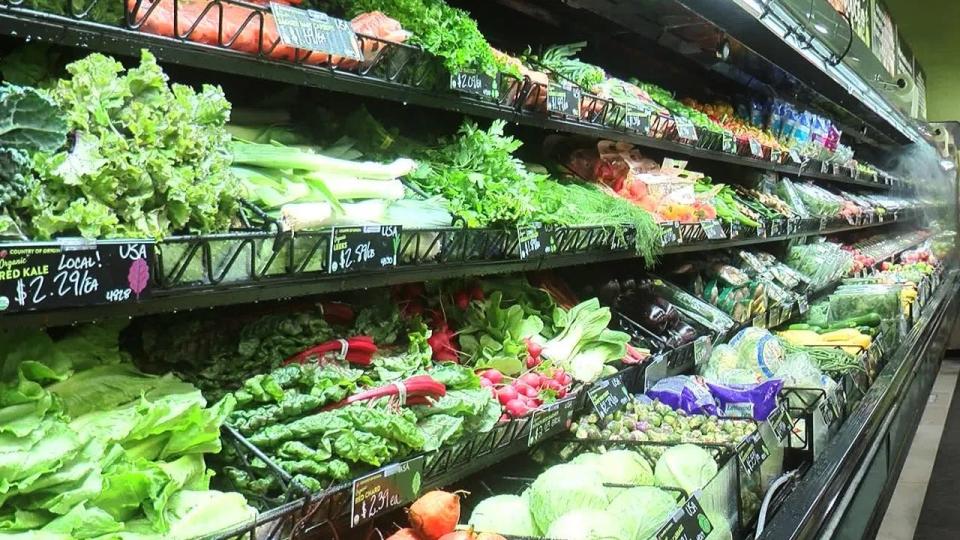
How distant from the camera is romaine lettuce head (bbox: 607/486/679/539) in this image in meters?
1.85

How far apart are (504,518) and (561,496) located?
0.14 metres

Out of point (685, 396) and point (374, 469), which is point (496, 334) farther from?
point (374, 469)

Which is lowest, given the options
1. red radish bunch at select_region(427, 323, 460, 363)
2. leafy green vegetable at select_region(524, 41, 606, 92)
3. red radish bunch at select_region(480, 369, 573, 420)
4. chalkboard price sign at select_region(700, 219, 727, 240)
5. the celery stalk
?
red radish bunch at select_region(480, 369, 573, 420)

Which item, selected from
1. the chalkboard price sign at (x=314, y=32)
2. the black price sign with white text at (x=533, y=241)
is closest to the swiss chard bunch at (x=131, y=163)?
the chalkboard price sign at (x=314, y=32)

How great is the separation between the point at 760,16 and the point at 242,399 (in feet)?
8.65

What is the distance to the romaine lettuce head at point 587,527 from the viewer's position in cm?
175

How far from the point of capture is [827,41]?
431cm

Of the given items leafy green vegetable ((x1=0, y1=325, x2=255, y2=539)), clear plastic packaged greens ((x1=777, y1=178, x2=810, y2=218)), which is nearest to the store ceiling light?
clear plastic packaged greens ((x1=777, y1=178, x2=810, y2=218))

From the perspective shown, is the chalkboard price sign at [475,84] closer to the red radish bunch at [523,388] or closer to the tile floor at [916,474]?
the red radish bunch at [523,388]

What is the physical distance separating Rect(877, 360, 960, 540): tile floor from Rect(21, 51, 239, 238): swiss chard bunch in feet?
12.4

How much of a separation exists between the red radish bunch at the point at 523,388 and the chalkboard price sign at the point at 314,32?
3.03 ft

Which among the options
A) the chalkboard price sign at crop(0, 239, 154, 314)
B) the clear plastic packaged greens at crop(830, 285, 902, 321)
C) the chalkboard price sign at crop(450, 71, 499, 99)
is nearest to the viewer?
the chalkboard price sign at crop(0, 239, 154, 314)

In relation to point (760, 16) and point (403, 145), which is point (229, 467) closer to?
point (403, 145)

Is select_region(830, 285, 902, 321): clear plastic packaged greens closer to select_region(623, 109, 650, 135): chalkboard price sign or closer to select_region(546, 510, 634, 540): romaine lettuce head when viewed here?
select_region(623, 109, 650, 135): chalkboard price sign
